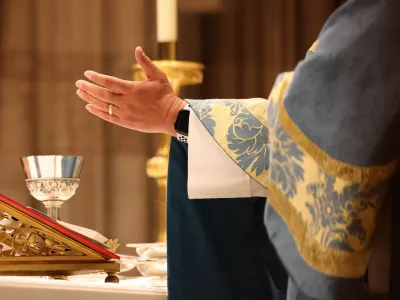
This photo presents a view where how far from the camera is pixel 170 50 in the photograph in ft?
4.24

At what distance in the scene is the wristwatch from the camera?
92 cm

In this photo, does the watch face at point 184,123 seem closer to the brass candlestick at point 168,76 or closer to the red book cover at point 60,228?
the red book cover at point 60,228

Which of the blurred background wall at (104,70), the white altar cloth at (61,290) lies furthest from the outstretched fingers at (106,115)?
the blurred background wall at (104,70)

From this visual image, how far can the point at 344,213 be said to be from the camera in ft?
2.12

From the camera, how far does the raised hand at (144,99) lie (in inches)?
36.7

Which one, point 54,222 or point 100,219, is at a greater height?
point 54,222

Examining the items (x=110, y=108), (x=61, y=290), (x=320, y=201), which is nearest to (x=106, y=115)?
(x=110, y=108)

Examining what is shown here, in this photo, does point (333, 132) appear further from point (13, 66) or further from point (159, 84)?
point (13, 66)

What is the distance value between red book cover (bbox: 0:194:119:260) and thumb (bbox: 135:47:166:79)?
0.22 m

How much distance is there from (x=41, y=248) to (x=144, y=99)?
8.8 inches

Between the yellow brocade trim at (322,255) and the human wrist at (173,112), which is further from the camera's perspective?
the human wrist at (173,112)

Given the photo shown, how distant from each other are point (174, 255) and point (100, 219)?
951 mm

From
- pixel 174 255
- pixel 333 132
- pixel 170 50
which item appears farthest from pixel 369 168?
pixel 170 50

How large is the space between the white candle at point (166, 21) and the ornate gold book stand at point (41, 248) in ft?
1.65
